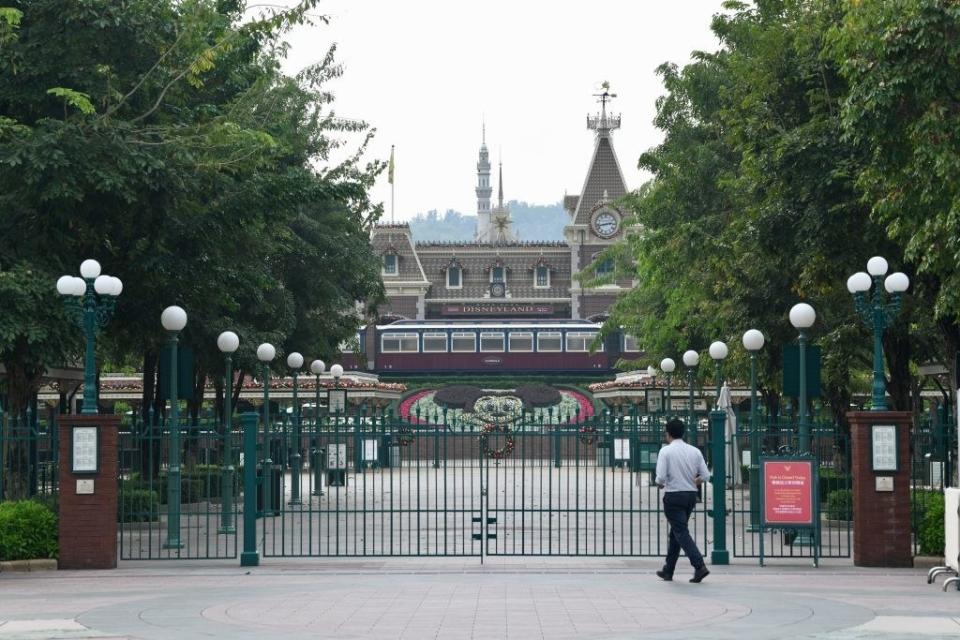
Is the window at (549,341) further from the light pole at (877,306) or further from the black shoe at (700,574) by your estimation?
the black shoe at (700,574)

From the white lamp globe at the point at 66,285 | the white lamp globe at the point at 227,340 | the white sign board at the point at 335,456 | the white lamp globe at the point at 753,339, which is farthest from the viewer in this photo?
the white lamp globe at the point at 753,339

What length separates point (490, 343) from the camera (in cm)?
7338

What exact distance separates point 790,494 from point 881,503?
1052 millimetres

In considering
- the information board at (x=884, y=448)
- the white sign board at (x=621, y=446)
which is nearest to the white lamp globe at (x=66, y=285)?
the information board at (x=884, y=448)

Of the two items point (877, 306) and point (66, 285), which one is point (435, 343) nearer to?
point (66, 285)

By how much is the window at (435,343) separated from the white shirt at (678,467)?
5730cm

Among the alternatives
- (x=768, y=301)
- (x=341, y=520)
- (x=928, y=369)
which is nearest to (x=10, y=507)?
(x=341, y=520)

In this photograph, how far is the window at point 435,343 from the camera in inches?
2889

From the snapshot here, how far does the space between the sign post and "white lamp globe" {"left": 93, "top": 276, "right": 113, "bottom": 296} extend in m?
8.11

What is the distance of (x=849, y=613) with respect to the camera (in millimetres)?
13148

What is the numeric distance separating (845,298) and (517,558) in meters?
10.1

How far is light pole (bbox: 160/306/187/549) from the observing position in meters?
19.8

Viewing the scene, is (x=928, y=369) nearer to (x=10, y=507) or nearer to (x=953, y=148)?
(x=953, y=148)

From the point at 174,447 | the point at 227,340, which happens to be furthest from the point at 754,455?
the point at 174,447
